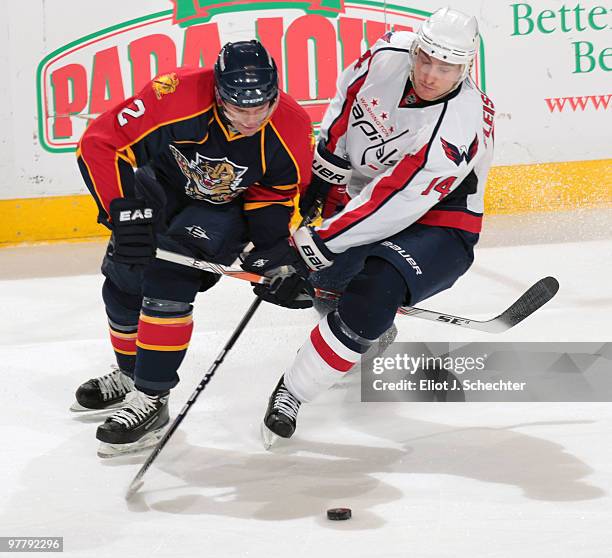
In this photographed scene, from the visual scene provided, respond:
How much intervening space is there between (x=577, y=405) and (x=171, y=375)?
97cm

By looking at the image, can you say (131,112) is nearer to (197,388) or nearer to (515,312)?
(197,388)

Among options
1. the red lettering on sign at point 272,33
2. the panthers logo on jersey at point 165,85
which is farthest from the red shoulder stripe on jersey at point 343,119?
the red lettering on sign at point 272,33

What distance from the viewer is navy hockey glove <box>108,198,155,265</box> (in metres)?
2.14

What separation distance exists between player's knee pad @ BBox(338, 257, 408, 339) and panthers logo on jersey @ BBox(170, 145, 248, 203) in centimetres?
34

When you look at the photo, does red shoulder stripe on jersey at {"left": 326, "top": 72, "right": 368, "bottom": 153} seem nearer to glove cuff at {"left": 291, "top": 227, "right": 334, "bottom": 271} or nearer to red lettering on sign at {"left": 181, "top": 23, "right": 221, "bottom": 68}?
glove cuff at {"left": 291, "top": 227, "right": 334, "bottom": 271}

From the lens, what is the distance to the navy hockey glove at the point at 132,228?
214 cm

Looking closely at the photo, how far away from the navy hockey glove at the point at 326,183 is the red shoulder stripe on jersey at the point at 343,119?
0.09 feet

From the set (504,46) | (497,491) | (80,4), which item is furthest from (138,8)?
(497,491)

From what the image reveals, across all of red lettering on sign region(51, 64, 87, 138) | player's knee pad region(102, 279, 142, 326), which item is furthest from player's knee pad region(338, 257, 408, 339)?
red lettering on sign region(51, 64, 87, 138)

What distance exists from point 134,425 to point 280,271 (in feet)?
1.53

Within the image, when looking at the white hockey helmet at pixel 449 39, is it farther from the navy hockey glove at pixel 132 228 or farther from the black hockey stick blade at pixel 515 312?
the navy hockey glove at pixel 132 228

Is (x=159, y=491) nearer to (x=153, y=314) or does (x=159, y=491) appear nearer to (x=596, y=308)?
(x=153, y=314)

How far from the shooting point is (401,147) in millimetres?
2443

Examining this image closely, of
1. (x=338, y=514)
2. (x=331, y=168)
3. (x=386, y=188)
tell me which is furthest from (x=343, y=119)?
(x=338, y=514)
